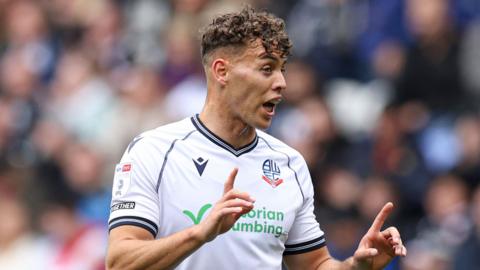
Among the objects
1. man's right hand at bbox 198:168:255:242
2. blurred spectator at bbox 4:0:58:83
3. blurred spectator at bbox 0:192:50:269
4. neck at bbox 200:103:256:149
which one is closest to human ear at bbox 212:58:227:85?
neck at bbox 200:103:256:149

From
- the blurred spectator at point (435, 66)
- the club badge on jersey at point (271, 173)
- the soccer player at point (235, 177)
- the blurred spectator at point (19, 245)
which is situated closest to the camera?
the soccer player at point (235, 177)

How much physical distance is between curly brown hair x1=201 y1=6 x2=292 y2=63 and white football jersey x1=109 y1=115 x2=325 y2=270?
0.47 m

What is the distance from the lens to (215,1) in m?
13.9

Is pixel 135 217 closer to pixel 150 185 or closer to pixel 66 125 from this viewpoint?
pixel 150 185

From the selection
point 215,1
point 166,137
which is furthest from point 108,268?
point 215,1

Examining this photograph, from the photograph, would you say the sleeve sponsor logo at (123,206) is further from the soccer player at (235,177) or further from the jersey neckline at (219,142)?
the jersey neckline at (219,142)

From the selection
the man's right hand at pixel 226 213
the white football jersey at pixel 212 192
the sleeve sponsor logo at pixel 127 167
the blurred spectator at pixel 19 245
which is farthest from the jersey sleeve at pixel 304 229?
the blurred spectator at pixel 19 245

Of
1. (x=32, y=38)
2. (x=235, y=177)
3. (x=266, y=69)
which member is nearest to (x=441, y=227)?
(x=266, y=69)

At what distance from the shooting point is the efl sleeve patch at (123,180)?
6562 mm

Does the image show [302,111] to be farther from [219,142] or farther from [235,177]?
[235,177]

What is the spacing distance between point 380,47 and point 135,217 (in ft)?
21.4

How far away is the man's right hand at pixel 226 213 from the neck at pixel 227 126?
34.9 inches

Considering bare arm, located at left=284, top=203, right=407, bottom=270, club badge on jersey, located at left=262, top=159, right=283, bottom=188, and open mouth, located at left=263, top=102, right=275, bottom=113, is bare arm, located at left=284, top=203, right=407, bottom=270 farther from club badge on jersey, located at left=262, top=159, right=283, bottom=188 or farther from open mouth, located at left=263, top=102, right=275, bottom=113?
open mouth, located at left=263, top=102, right=275, bottom=113

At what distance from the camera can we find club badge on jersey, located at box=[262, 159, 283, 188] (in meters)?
6.89
